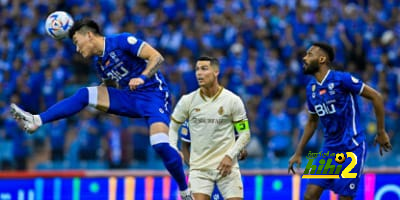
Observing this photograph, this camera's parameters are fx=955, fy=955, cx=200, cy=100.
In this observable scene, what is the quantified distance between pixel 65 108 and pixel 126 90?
74 cm

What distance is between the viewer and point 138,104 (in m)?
10.4

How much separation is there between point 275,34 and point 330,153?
8.81 m

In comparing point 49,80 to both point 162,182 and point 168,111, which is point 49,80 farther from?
point 168,111

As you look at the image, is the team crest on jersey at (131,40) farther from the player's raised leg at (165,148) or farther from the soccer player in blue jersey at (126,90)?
the player's raised leg at (165,148)

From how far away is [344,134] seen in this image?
10484 mm

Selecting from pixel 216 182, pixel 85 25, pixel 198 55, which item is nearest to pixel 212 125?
pixel 216 182

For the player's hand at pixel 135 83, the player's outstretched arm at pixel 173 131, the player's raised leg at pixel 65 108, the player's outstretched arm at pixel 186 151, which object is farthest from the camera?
the player's outstretched arm at pixel 186 151

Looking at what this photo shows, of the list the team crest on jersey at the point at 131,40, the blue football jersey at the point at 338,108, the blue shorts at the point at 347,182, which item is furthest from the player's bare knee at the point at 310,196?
the team crest on jersey at the point at 131,40

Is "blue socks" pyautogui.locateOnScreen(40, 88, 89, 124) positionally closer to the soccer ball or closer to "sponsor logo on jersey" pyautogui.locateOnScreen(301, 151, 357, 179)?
the soccer ball

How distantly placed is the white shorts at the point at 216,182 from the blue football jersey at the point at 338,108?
3.62ft

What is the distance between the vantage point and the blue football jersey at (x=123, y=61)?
33.9 ft

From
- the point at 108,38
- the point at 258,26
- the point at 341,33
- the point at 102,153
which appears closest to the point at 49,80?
the point at 102,153

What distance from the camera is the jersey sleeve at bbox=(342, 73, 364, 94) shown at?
10289 mm

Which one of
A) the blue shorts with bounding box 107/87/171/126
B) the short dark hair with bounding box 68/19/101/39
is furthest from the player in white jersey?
the short dark hair with bounding box 68/19/101/39
